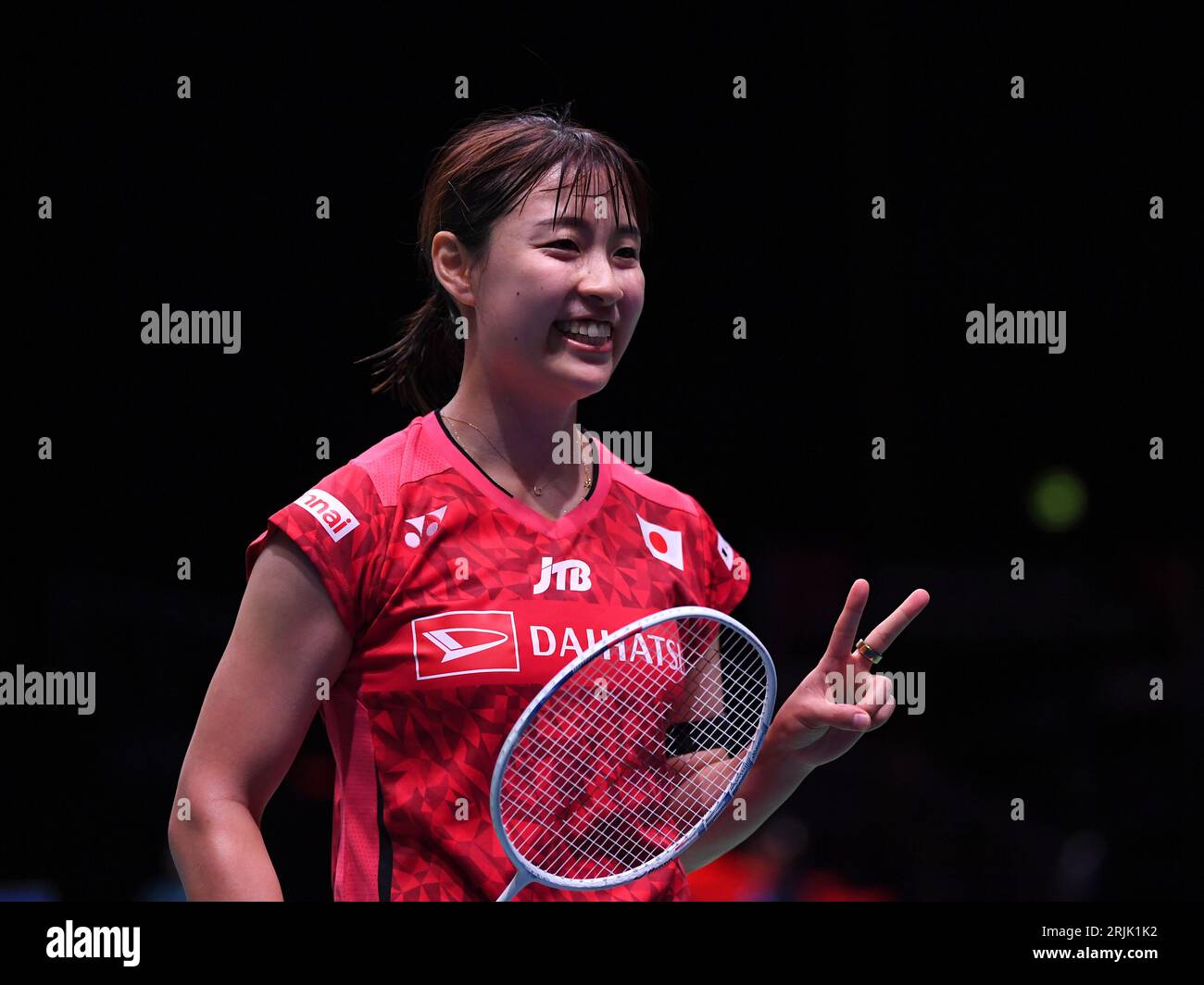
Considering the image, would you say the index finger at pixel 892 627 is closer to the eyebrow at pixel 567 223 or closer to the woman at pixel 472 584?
the woman at pixel 472 584

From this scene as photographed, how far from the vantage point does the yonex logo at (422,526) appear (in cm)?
197

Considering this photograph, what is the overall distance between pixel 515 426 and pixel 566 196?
333 millimetres

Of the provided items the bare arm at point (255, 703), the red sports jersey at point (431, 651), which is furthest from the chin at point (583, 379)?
the bare arm at point (255, 703)

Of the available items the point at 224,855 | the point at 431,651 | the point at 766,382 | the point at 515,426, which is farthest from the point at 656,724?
the point at 766,382

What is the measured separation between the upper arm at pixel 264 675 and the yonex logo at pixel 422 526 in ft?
0.46

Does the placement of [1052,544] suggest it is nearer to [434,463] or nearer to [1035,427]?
[1035,427]

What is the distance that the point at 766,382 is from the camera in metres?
5.07

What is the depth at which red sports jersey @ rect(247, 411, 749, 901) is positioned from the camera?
1923mm

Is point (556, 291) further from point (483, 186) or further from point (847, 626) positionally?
point (847, 626)

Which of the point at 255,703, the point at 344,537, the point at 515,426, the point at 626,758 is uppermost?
the point at 515,426

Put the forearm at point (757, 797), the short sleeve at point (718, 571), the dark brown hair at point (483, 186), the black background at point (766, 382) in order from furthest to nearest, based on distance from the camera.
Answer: the black background at point (766, 382), the short sleeve at point (718, 571), the forearm at point (757, 797), the dark brown hair at point (483, 186)
